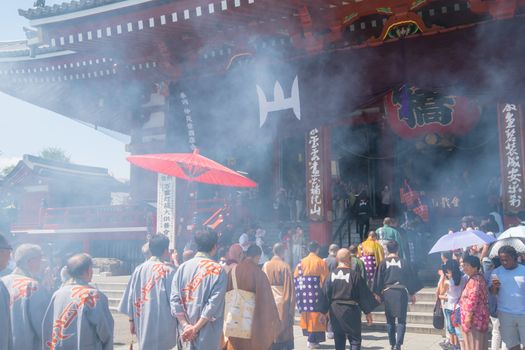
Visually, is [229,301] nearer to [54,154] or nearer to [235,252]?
[235,252]

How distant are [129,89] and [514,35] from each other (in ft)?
28.4

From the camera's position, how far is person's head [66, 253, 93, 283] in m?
3.49

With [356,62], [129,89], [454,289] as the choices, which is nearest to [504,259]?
[454,289]

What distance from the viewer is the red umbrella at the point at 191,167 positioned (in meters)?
7.07

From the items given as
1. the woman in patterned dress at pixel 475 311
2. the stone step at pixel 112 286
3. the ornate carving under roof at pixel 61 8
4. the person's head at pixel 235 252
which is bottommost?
the stone step at pixel 112 286

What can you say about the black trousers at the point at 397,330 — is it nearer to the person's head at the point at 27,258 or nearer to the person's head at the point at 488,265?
the person's head at the point at 488,265

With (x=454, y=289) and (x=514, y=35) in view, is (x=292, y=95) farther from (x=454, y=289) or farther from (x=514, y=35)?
(x=454, y=289)

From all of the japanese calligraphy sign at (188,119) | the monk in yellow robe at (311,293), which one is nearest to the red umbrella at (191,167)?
the monk in yellow robe at (311,293)

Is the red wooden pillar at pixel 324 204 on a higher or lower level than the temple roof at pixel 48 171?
lower

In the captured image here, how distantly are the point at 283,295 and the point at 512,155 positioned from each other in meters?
4.88

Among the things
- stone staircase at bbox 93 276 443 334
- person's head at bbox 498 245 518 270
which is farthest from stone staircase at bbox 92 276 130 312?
person's head at bbox 498 245 518 270

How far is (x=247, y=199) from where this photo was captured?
13133mm

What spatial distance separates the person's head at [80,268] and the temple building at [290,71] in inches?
211

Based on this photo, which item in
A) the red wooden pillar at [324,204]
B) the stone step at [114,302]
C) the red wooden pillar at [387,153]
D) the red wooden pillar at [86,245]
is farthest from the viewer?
the red wooden pillar at [86,245]
